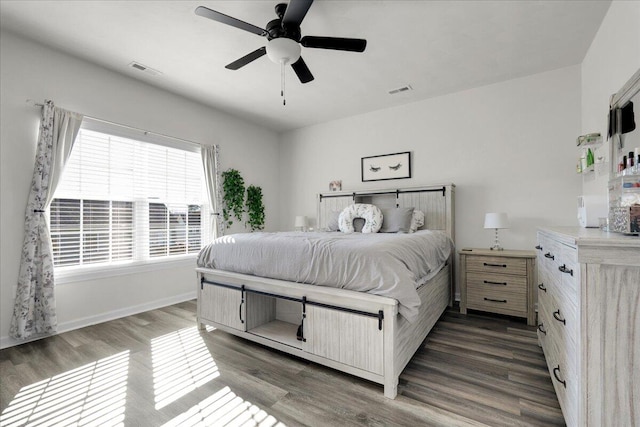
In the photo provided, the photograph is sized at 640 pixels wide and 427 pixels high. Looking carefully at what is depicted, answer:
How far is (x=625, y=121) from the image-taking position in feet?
6.03

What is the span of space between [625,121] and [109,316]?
491cm

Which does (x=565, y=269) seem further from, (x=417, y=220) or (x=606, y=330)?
(x=417, y=220)

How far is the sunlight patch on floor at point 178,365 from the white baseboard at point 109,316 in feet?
3.15

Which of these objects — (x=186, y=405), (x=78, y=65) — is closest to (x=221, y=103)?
(x=78, y=65)

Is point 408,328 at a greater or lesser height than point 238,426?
greater

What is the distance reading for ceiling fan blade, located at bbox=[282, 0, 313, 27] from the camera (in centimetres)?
184

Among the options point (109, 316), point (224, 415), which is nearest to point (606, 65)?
point (224, 415)

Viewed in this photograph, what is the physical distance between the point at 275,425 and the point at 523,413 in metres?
1.41

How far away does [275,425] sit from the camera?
1.55 meters

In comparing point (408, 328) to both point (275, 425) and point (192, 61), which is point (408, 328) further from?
point (192, 61)

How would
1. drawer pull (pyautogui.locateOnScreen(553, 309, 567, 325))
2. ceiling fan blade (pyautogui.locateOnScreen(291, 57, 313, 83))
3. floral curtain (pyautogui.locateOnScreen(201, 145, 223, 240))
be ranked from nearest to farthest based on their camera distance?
drawer pull (pyautogui.locateOnScreen(553, 309, 567, 325)) < ceiling fan blade (pyautogui.locateOnScreen(291, 57, 313, 83)) < floral curtain (pyautogui.locateOnScreen(201, 145, 223, 240))

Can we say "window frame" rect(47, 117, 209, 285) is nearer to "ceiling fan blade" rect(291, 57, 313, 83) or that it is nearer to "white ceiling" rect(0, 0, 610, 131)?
"white ceiling" rect(0, 0, 610, 131)

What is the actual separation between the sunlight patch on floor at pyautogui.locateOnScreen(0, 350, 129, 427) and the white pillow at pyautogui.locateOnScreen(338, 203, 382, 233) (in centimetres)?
265

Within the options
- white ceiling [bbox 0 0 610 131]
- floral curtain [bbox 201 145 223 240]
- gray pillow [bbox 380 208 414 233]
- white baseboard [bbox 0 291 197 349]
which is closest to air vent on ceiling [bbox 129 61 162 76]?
white ceiling [bbox 0 0 610 131]
